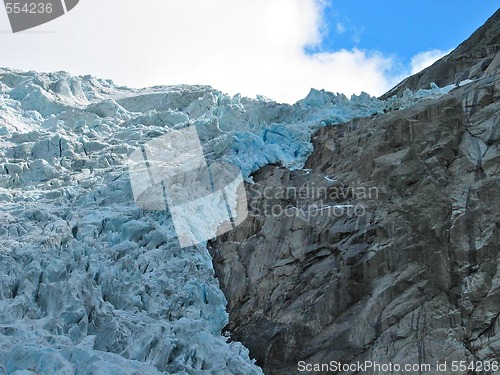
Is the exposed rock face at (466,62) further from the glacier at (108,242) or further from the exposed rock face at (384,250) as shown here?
the exposed rock face at (384,250)

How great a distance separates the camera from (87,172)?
2269 cm

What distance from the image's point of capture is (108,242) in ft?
59.1

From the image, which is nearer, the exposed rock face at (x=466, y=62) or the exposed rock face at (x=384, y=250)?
the exposed rock face at (x=384, y=250)

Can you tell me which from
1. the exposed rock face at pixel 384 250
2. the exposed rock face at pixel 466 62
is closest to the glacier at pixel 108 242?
the exposed rock face at pixel 384 250

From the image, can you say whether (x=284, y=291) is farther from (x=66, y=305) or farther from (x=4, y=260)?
(x=4, y=260)

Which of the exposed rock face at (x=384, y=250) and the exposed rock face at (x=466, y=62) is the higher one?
the exposed rock face at (x=466, y=62)

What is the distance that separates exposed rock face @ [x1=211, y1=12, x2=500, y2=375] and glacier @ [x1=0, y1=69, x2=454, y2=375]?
4.17 ft

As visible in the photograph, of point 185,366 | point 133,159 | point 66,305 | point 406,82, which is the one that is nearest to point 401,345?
point 185,366

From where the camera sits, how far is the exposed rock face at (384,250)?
15172 millimetres

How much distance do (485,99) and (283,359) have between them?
35.0ft

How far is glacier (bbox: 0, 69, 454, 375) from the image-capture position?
561 inches

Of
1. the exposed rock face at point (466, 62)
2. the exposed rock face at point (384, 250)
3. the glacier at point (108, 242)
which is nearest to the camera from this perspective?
the glacier at point (108, 242)

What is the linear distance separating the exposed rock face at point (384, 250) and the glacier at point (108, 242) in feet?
4.17

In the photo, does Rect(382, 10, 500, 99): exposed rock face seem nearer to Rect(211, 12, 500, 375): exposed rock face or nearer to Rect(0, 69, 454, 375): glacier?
Rect(0, 69, 454, 375): glacier
